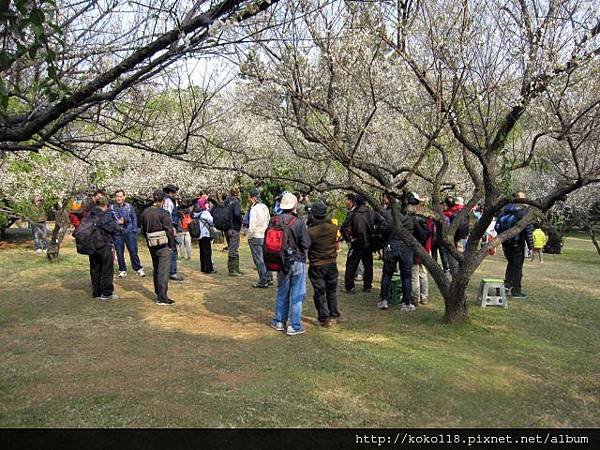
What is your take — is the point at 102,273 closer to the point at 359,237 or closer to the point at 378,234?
the point at 359,237

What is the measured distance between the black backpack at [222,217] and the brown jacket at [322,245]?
15.5 ft

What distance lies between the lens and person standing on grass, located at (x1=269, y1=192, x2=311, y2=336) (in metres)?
6.93

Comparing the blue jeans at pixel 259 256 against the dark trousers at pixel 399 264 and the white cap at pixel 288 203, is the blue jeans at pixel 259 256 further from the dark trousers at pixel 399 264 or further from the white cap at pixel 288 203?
the white cap at pixel 288 203

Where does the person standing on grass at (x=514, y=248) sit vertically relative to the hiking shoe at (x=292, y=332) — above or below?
above

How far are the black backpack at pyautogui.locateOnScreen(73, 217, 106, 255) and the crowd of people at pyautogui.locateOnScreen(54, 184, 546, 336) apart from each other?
2 cm

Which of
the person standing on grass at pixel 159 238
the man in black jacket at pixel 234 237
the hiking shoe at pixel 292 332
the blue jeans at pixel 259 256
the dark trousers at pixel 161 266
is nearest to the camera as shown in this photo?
the hiking shoe at pixel 292 332

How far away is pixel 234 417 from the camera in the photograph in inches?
173

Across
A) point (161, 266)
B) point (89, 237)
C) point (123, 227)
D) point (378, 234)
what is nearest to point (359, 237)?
point (378, 234)

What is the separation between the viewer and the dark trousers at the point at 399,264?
26.8 ft

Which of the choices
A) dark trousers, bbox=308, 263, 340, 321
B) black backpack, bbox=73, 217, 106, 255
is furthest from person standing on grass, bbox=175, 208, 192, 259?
dark trousers, bbox=308, 263, 340, 321

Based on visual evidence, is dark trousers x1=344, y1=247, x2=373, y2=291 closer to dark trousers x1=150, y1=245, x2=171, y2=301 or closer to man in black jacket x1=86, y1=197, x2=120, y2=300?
dark trousers x1=150, y1=245, x2=171, y2=301

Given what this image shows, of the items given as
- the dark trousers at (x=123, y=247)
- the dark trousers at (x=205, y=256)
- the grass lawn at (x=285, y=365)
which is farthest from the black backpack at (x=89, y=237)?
the dark trousers at (x=205, y=256)

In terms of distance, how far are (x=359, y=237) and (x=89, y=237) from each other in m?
4.72

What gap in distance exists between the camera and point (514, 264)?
381 inches
